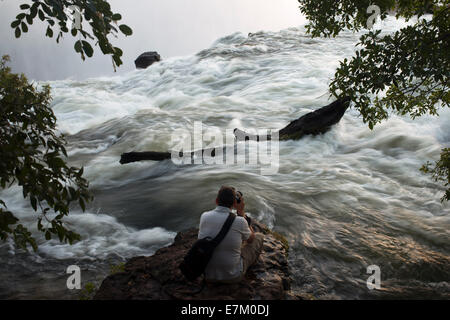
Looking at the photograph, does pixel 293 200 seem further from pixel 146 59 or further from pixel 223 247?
pixel 146 59

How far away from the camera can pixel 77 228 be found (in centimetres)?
756

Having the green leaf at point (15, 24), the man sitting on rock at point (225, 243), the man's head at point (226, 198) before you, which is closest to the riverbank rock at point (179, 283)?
the man sitting on rock at point (225, 243)

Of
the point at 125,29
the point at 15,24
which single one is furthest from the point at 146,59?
the point at 125,29

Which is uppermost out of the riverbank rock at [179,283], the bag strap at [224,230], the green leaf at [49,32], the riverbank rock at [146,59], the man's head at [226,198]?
the riverbank rock at [146,59]

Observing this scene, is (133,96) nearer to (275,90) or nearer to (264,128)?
(275,90)

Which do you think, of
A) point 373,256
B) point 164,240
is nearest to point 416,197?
point 373,256

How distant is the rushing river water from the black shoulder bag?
1.72 metres

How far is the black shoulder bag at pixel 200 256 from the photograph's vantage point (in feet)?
13.9

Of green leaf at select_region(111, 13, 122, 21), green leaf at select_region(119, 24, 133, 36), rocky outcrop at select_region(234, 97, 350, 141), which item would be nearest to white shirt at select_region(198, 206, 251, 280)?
green leaf at select_region(119, 24, 133, 36)

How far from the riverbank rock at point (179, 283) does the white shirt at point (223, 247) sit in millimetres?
189

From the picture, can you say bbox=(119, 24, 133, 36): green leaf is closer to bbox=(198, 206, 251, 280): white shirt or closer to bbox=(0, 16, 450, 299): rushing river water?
bbox=(198, 206, 251, 280): white shirt

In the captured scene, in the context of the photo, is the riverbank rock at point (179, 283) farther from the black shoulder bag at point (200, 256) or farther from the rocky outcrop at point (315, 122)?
the rocky outcrop at point (315, 122)

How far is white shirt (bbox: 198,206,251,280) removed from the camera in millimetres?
4328
